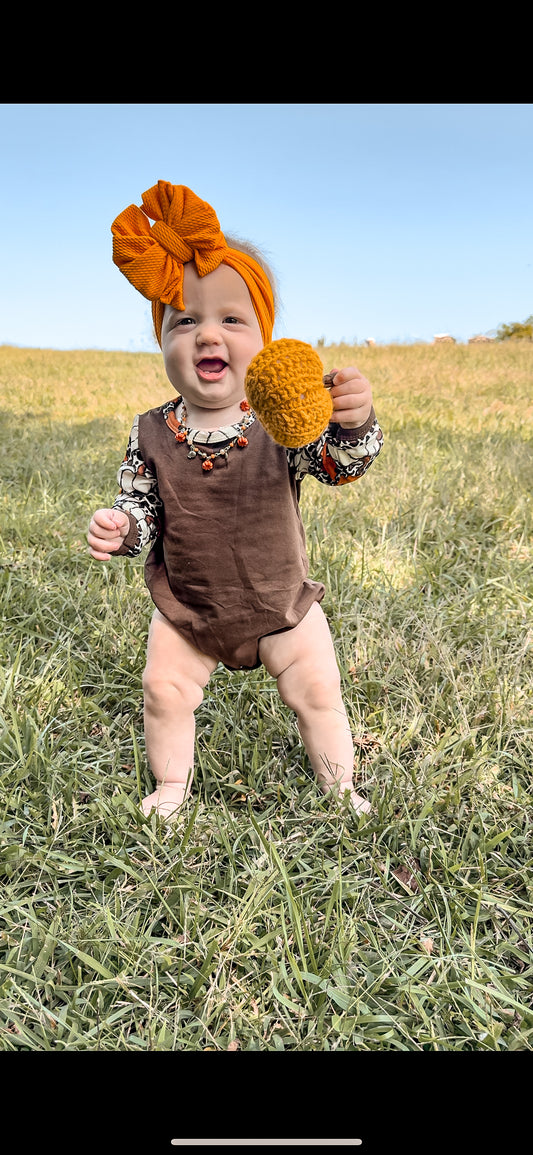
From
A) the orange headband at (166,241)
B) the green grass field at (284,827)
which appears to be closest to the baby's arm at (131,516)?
the orange headband at (166,241)

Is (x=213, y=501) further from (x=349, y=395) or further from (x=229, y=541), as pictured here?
(x=349, y=395)

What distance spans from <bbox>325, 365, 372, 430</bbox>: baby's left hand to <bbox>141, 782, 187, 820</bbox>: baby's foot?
2.58ft

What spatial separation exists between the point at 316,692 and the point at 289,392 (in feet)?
2.12

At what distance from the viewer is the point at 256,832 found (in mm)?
1487

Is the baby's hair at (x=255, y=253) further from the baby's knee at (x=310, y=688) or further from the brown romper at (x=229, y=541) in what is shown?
the baby's knee at (x=310, y=688)

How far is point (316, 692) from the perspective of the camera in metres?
1.58

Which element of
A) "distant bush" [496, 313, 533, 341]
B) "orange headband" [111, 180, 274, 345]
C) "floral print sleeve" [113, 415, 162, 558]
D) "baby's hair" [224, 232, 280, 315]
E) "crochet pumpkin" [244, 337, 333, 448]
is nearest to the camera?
"crochet pumpkin" [244, 337, 333, 448]

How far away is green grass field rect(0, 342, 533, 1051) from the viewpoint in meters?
1.22

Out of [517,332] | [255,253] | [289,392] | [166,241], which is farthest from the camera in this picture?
[517,332]

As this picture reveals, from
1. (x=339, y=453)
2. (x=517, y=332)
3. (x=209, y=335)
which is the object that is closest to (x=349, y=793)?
(x=339, y=453)

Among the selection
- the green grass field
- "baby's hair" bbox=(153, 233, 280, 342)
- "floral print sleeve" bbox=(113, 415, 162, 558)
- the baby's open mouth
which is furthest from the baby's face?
the green grass field

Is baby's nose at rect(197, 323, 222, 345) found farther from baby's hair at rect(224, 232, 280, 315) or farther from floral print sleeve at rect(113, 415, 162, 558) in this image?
floral print sleeve at rect(113, 415, 162, 558)

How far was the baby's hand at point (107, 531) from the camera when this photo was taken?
145 centimetres

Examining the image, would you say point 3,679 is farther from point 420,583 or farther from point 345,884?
point 420,583
